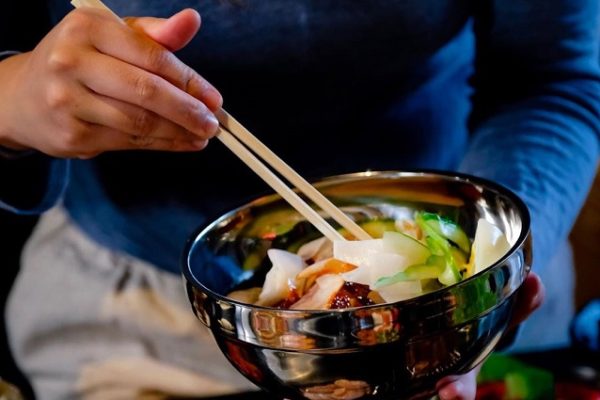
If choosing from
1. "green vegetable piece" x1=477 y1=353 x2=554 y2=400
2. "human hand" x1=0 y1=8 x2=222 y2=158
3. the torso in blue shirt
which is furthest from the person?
"human hand" x1=0 y1=8 x2=222 y2=158

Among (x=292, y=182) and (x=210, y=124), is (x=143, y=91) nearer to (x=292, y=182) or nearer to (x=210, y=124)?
(x=210, y=124)

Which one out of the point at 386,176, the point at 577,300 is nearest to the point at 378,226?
the point at 386,176

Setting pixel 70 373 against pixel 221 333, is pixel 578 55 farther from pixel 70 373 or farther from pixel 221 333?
pixel 70 373

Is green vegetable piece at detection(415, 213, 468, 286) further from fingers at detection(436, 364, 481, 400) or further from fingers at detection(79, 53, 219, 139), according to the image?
fingers at detection(79, 53, 219, 139)

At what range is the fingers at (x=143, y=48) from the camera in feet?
2.17

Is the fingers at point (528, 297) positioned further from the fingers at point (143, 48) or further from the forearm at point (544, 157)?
the fingers at point (143, 48)

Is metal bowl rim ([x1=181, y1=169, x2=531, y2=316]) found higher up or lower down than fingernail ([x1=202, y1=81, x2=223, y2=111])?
lower down

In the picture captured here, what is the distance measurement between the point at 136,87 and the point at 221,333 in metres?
0.21

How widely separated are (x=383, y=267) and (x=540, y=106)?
0.52 metres

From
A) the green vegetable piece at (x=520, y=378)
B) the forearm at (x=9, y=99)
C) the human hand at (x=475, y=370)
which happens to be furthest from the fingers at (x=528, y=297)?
the forearm at (x=9, y=99)

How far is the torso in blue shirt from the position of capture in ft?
3.29

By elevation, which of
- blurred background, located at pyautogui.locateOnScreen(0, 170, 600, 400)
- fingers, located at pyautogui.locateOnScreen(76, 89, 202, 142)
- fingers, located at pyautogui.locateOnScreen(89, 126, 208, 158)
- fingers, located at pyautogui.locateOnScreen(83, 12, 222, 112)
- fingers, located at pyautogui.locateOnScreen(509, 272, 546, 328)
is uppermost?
fingers, located at pyautogui.locateOnScreen(83, 12, 222, 112)

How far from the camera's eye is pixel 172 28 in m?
0.67

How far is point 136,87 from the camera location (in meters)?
0.65
